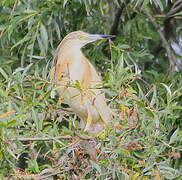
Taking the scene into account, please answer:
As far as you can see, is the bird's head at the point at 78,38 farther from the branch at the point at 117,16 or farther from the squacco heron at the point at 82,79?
the branch at the point at 117,16

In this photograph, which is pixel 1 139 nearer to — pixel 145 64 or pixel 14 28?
pixel 14 28

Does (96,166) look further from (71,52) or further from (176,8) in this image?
(176,8)

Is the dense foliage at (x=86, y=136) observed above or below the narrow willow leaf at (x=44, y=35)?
below

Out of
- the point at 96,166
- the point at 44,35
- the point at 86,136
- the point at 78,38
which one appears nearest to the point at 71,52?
the point at 78,38

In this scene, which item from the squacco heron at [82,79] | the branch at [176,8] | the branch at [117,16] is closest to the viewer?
the squacco heron at [82,79]

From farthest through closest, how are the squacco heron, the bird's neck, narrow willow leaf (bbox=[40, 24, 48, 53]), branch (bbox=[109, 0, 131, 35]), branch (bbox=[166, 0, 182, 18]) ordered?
branch (bbox=[166, 0, 182, 18]) → branch (bbox=[109, 0, 131, 35]) → narrow willow leaf (bbox=[40, 24, 48, 53]) → the bird's neck → the squacco heron

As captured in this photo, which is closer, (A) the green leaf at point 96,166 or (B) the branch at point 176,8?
(A) the green leaf at point 96,166

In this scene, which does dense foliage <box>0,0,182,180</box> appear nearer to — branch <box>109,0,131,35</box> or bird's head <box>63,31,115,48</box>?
bird's head <box>63,31,115,48</box>

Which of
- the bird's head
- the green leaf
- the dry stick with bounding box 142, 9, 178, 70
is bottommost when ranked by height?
the green leaf

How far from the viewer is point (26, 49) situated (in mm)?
4723

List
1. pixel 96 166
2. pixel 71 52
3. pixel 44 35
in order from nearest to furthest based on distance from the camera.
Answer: pixel 96 166
pixel 71 52
pixel 44 35

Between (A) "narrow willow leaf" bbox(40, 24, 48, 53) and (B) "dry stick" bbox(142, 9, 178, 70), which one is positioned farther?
(B) "dry stick" bbox(142, 9, 178, 70)

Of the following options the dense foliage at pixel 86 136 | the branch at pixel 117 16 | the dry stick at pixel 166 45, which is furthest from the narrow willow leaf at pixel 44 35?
the dry stick at pixel 166 45

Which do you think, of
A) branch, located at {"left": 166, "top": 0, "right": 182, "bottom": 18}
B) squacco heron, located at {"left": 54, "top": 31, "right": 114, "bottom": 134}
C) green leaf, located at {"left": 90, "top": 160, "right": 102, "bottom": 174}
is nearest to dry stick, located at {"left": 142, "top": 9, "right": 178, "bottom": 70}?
branch, located at {"left": 166, "top": 0, "right": 182, "bottom": 18}
